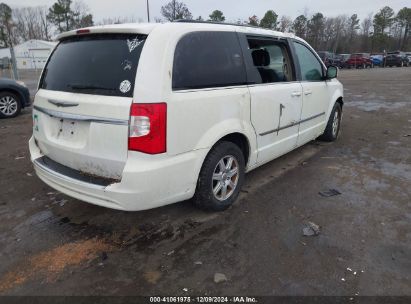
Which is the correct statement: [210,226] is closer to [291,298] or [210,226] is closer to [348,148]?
[291,298]

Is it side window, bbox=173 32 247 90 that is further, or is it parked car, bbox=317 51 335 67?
parked car, bbox=317 51 335 67

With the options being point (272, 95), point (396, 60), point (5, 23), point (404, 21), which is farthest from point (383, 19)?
point (272, 95)

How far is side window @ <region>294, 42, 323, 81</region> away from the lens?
4.82 metres

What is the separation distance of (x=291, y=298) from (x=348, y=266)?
651 mm

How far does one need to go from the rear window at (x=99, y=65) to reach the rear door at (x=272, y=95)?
1.39 metres

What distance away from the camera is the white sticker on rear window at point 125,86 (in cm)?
274

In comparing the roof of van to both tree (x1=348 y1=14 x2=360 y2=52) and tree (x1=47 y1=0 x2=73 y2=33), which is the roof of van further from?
tree (x1=348 y1=14 x2=360 y2=52)

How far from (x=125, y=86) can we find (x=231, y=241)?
1658mm

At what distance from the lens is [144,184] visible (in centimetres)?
276

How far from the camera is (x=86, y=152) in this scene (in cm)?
292

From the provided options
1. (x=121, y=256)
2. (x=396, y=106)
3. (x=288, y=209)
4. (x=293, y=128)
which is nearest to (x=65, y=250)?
(x=121, y=256)

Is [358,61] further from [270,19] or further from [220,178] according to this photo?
[220,178]

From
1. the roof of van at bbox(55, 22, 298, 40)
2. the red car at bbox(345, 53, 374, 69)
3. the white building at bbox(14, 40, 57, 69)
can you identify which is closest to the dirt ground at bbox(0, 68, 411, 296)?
the roof of van at bbox(55, 22, 298, 40)

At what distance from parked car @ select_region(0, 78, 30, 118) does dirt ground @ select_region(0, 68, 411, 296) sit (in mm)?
5076
